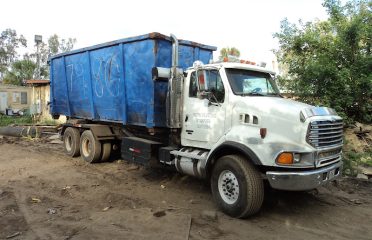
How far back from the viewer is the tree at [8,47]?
166ft

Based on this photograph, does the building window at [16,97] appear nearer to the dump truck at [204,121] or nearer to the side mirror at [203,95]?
the dump truck at [204,121]

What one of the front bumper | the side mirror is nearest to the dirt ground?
the front bumper

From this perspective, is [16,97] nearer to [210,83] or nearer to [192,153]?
[192,153]

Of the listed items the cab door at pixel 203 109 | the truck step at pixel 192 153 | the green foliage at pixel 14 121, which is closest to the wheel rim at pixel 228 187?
the truck step at pixel 192 153

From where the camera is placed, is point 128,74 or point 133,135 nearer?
point 128,74

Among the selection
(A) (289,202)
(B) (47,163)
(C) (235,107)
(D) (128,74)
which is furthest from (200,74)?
(B) (47,163)

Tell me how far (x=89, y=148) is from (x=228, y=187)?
558cm

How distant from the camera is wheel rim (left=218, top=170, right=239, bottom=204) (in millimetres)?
6000

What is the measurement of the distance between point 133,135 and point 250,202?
4.30 meters

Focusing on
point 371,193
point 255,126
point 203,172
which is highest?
point 255,126

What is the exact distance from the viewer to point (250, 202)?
570 centimetres

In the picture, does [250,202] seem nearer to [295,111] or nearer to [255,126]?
[255,126]

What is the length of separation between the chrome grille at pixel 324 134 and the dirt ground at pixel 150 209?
1228 mm

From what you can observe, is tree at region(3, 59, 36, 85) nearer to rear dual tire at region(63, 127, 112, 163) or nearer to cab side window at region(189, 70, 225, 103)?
rear dual tire at region(63, 127, 112, 163)
